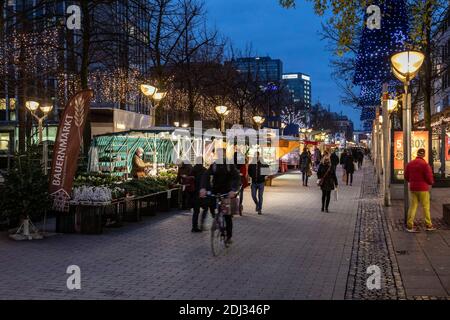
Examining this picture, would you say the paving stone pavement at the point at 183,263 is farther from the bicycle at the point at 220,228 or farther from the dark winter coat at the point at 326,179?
the dark winter coat at the point at 326,179

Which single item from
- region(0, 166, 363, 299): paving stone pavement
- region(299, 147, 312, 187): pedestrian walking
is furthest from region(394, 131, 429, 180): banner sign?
region(299, 147, 312, 187): pedestrian walking

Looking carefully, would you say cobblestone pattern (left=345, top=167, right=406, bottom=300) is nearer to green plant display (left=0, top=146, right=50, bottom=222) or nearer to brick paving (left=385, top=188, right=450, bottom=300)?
brick paving (left=385, top=188, right=450, bottom=300)

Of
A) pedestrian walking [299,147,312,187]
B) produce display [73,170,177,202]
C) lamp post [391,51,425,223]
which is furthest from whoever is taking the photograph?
pedestrian walking [299,147,312,187]

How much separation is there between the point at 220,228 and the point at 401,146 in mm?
11836

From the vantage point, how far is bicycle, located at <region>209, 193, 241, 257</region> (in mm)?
9945

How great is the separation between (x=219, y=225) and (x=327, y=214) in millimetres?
6737

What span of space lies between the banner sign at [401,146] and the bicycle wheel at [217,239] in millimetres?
10927

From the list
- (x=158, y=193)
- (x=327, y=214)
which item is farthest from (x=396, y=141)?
(x=158, y=193)

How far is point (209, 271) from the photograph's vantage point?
28.6ft

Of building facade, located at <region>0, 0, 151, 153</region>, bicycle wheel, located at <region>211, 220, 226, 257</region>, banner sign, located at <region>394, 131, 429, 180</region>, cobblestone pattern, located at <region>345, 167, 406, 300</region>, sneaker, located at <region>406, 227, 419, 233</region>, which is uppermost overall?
building facade, located at <region>0, 0, 151, 153</region>

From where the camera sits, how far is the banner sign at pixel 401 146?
770 inches

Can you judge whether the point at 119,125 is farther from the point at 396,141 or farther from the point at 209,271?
the point at 209,271

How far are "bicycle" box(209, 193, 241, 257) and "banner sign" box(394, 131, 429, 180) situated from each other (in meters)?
10.8

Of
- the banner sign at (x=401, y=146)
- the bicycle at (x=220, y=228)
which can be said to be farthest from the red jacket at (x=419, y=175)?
the banner sign at (x=401, y=146)
